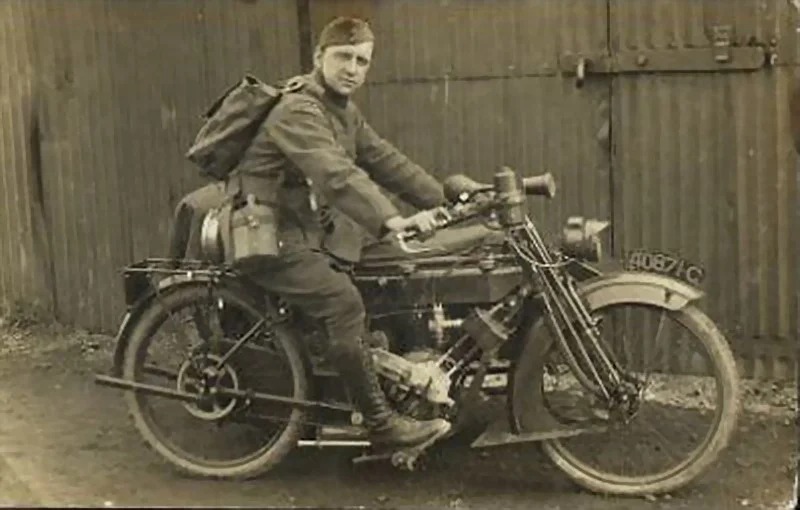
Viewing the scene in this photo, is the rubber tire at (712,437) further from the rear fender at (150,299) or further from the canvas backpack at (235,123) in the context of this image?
the canvas backpack at (235,123)

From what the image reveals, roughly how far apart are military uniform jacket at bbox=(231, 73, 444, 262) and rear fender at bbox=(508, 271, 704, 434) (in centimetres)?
44

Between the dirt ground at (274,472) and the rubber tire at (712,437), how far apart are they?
29 millimetres

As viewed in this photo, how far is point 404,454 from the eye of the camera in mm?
4395

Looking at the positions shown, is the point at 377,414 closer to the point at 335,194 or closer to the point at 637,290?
the point at 335,194

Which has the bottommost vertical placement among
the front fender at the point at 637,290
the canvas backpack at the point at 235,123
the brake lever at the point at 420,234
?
the front fender at the point at 637,290

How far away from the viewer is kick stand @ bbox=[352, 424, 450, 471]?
439cm

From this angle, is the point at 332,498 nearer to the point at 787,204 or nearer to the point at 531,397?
the point at 531,397

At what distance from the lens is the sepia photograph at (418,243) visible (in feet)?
14.0

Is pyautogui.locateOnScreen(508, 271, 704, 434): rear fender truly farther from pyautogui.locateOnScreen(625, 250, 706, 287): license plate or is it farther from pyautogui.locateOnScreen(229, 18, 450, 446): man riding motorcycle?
pyautogui.locateOnScreen(229, 18, 450, 446): man riding motorcycle

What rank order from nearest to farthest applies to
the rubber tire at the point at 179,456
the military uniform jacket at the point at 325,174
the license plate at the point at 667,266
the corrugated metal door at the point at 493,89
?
the military uniform jacket at the point at 325,174, the corrugated metal door at the point at 493,89, the license plate at the point at 667,266, the rubber tire at the point at 179,456

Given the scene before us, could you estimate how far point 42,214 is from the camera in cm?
446

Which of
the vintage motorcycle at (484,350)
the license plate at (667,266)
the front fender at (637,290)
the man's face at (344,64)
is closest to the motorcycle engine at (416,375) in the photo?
the vintage motorcycle at (484,350)

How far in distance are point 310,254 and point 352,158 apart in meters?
0.26

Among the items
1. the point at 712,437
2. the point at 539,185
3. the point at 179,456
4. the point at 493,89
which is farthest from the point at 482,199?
the point at 179,456
